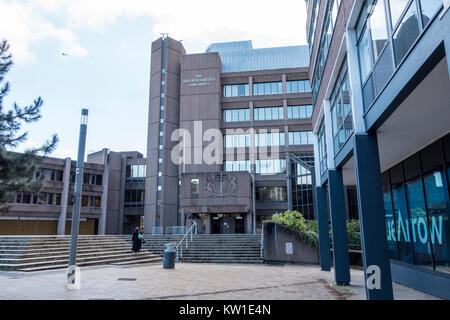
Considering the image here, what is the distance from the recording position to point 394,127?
311 inches

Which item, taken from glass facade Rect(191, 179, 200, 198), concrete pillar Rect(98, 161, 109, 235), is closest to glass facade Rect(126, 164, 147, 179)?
concrete pillar Rect(98, 161, 109, 235)

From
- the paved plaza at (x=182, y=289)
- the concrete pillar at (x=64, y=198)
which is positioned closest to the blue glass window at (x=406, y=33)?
the paved plaza at (x=182, y=289)

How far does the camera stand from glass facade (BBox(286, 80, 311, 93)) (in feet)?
153

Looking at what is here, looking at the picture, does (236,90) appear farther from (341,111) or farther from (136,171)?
(341,111)

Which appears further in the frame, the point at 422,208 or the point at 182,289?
the point at 422,208

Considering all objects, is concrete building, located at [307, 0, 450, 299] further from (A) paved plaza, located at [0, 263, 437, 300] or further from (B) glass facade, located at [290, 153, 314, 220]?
(B) glass facade, located at [290, 153, 314, 220]

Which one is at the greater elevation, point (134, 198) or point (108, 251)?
point (134, 198)

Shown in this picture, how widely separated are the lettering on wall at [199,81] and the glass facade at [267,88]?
6170mm

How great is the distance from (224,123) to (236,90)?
5.35 metres

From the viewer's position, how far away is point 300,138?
149 ft

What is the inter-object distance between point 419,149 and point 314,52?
9.20 metres

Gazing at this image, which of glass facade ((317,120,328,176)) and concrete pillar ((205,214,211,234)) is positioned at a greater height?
glass facade ((317,120,328,176))

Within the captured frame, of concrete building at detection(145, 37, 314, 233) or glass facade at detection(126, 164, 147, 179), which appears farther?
glass facade at detection(126, 164, 147, 179)

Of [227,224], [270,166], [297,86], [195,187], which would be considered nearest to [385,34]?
[195,187]
